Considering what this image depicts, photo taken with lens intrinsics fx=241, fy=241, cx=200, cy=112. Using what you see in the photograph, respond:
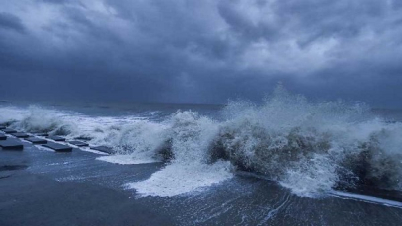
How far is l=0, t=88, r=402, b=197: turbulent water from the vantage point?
5.32 metres

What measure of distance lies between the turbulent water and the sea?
0.07 ft

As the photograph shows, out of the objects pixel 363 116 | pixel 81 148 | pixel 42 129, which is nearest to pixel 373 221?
pixel 363 116

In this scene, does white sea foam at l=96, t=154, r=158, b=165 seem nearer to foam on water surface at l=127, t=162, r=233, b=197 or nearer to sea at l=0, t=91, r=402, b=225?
sea at l=0, t=91, r=402, b=225

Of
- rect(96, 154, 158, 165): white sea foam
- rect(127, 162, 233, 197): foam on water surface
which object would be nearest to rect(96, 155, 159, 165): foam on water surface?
rect(96, 154, 158, 165): white sea foam

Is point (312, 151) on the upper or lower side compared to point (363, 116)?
lower

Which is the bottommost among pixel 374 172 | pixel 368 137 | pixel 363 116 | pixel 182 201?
pixel 182 201

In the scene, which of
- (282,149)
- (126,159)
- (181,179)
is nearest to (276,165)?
(282,149)

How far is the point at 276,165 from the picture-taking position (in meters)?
6.08

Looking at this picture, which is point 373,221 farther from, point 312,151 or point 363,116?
point 363,116

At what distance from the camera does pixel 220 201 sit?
422 cm

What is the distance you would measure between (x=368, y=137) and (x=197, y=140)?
4680 millimetres

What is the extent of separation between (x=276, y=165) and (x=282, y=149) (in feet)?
1.89

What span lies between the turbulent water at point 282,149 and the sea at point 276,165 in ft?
0.07

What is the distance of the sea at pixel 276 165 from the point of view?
12.8 feet
